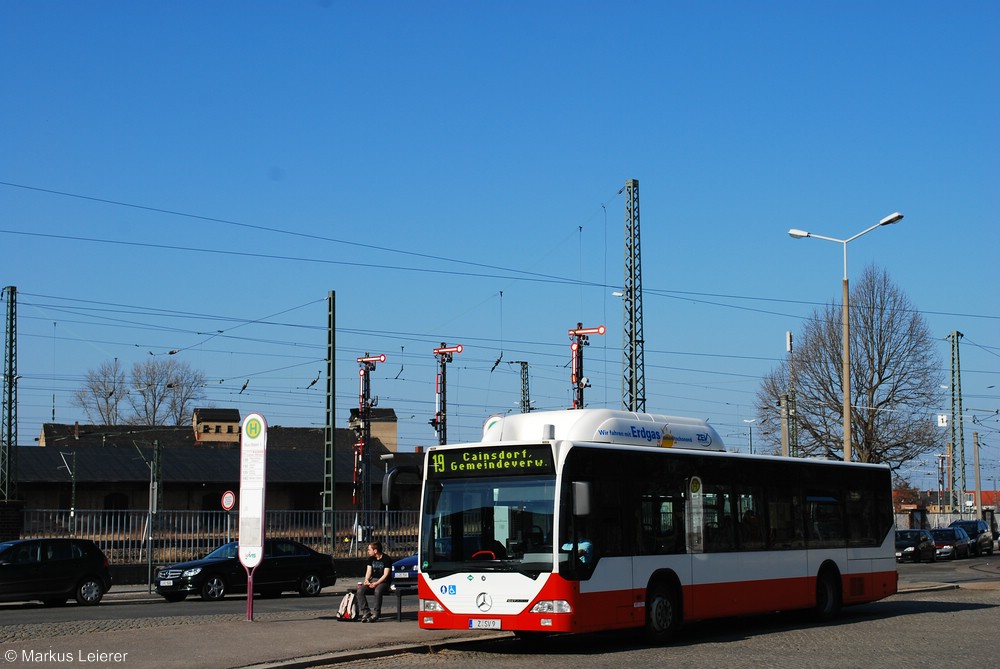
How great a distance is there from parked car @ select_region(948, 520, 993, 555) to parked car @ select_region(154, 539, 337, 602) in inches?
1400

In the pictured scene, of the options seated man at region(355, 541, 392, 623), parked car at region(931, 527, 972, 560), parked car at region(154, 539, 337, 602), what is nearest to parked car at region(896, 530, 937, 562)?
parked car at region(931, 527, 972, 560)

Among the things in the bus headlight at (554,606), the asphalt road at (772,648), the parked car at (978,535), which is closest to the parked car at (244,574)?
the asphalt road at (772,648)

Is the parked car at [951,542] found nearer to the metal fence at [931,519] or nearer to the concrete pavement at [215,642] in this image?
the metal fence at [931,519]

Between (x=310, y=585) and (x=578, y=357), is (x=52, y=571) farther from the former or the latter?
(x=578, y=357)

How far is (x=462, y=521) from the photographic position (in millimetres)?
16047

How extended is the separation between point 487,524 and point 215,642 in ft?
12.9

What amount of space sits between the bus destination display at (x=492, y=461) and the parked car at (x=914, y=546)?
36.8 metres

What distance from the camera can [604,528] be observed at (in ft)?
52.1

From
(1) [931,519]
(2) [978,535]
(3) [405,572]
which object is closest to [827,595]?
(3) [405,572]

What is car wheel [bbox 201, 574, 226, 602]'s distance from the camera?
27.6m

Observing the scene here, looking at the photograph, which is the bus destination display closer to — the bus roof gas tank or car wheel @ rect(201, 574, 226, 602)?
the bus roof gas tank

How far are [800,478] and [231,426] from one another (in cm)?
10155

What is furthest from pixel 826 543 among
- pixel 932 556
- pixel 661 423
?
pixel 932 556

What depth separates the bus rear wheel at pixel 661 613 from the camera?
16.5 metres
